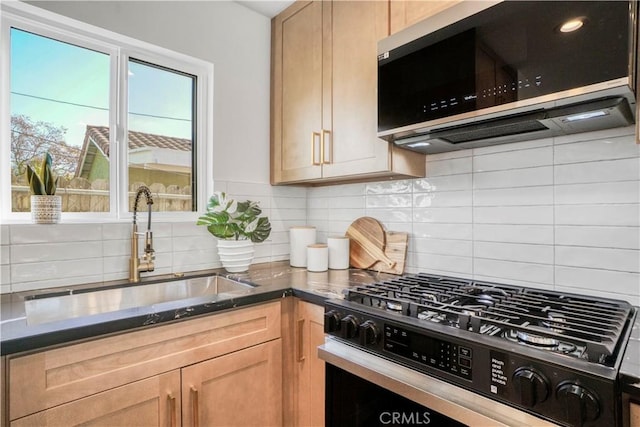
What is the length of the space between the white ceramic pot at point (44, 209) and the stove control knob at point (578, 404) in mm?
1744

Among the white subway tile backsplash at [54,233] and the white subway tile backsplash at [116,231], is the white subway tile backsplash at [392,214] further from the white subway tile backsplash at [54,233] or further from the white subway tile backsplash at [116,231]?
the white subway tile backsplash at [54,233]

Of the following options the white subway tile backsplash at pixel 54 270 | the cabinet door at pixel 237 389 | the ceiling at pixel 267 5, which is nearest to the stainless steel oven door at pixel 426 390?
the cabinet door at pixel 237 389

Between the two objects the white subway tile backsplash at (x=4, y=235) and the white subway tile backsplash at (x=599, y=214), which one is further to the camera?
the white subway tile backsplash at (x=4, y=235)

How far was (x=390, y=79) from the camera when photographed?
1.37 m

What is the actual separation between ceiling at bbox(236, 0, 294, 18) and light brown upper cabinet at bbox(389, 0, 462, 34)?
2.54 ft

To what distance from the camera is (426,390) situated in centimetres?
92

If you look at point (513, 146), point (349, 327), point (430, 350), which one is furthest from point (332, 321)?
point (513, 146)

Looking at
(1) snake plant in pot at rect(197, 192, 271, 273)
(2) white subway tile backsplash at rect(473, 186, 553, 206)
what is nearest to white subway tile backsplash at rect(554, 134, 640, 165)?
(2) white subway tile backsplash at rect(473, 186, 553, 206)

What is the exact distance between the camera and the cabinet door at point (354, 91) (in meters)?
1.50

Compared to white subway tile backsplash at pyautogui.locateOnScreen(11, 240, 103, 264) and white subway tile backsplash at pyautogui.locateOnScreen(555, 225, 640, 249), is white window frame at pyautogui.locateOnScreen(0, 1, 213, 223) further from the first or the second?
white subway tile backsplash at pyautogui.locateOnScreen(555, 225, 640, 249)

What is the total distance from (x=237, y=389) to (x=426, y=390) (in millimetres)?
735

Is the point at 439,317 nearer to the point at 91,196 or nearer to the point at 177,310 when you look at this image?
the point at 177,310

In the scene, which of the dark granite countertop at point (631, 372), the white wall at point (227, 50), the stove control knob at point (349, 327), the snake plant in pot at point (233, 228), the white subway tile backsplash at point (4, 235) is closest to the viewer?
the dark granite countertop at point (631, 372)

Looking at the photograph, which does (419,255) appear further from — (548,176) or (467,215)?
(548,176)
